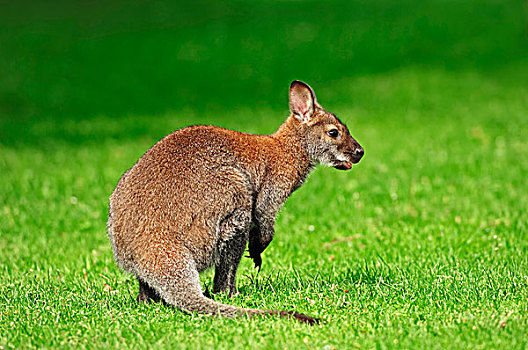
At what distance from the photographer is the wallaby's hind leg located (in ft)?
18.7

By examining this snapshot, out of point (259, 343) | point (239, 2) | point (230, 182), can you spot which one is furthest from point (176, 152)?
point (239, 2)

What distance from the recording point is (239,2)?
1212 inches

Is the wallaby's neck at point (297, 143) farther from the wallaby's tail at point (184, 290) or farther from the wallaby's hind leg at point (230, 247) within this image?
the wallaby's tail at point (184, 290)

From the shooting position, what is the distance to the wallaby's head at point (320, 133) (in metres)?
6.50

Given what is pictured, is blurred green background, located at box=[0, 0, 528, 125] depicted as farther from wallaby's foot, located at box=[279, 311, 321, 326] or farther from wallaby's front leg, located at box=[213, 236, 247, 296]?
wallaby's foot, located at box=[279, 311, 321, 326]

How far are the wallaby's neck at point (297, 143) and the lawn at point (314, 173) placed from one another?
3.46 feet

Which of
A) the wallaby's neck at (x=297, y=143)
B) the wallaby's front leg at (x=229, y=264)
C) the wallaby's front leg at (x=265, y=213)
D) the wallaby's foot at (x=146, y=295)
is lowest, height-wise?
the wallaby's foot at (x=146, y=295)

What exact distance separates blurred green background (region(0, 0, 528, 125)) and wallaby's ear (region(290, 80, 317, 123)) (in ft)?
42.9

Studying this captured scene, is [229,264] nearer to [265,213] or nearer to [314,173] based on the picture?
[265,213]

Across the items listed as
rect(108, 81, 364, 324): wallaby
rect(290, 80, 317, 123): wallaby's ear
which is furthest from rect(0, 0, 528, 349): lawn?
rect(290, 80, 317, 123): wallaby's ear

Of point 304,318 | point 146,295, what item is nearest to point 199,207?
point 146,295

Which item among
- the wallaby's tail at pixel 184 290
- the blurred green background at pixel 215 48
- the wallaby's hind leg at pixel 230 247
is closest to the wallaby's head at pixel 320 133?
the wallaby's hind leg at pixel 230 247

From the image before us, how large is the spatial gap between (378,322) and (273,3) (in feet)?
90.2

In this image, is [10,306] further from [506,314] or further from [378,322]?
[506,314]
